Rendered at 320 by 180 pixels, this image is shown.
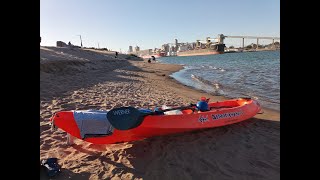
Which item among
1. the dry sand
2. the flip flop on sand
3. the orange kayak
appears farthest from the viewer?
the orange kayak

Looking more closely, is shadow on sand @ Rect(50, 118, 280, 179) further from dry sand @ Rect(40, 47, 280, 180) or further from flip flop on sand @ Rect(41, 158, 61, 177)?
flip flop on sand @ Rect(41, 158, 61, 177)

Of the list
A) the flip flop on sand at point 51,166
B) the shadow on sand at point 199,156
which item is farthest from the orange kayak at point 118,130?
the flip flop on sand at point 51,166

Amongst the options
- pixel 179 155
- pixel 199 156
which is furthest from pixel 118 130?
pixel 199 156

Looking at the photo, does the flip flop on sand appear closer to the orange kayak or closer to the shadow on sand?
the shadow on sand

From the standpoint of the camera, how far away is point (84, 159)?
442 centimetres

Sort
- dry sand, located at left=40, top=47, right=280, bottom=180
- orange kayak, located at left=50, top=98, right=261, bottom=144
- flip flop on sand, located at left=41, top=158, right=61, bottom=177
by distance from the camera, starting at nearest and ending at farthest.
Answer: flip flop on sand, located at left=41, top=158, right=61, bottom=177 → dry sand, located at left=40, top=47, right=280, bottom=180 → orange kayak, located at left=50, top=98, right=261, bottom=144

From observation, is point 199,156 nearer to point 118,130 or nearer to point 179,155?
point 179,155

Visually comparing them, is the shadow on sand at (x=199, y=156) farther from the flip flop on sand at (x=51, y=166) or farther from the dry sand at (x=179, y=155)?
the flip flop on sand at (x=51, y=166)

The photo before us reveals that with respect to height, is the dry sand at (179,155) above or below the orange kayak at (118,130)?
below

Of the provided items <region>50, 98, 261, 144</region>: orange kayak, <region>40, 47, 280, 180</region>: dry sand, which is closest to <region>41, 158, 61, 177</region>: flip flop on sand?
<region>40, 47, 280, 180</region>: dry sand

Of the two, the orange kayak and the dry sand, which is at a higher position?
the orange kayak

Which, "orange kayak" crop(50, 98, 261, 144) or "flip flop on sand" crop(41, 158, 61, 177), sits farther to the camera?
"orange kayak" crop(50, 98, 261, 144)
